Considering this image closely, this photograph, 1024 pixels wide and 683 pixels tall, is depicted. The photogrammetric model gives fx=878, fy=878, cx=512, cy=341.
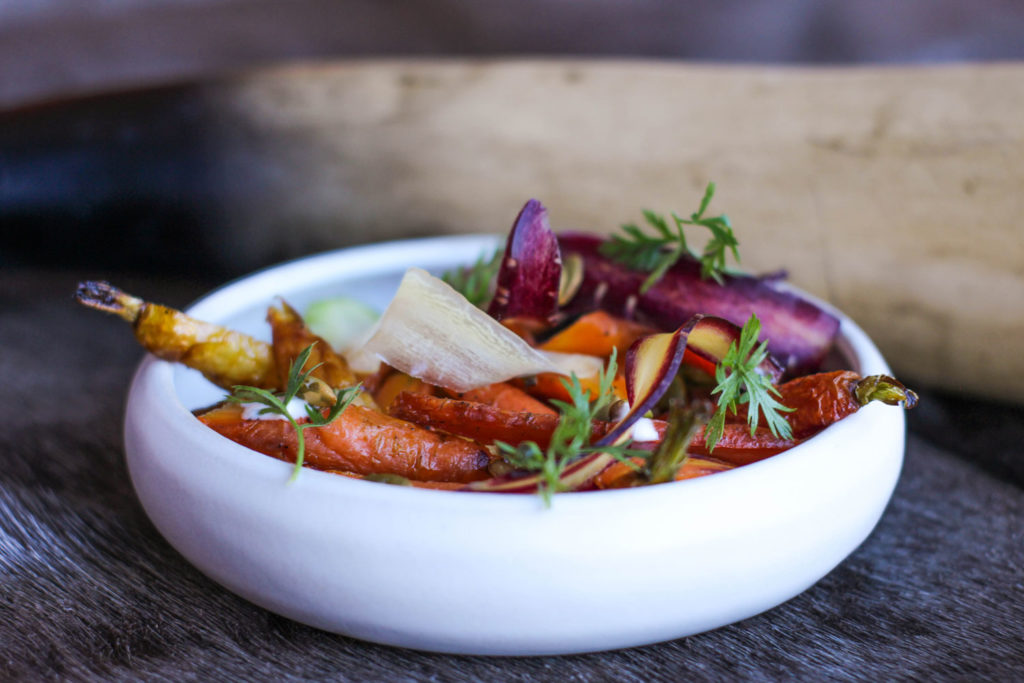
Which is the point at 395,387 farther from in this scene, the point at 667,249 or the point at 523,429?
the point at 667,249

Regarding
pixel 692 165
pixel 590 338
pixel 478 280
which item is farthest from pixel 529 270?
pixel 692 165

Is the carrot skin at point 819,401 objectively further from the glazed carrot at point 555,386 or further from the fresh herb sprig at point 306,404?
the fresh herb sprig at point 306,404

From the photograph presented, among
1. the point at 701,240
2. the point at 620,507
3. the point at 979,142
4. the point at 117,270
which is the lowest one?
the point at 620,507

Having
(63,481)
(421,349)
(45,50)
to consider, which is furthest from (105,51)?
(421,349)

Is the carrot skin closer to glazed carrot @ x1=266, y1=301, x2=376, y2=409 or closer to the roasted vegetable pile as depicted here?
the roasted vegetable pile

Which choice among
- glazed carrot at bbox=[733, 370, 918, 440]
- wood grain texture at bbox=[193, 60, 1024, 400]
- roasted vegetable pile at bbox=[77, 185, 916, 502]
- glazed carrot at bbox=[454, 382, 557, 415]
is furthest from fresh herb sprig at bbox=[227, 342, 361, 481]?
wood grain texture at bbox=[193, 60, 1024, 400]

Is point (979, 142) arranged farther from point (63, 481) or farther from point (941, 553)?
point (63, 481)

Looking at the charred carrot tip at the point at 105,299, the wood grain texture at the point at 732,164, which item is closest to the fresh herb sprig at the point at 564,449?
the charred carrot tip at the point at 105,299
